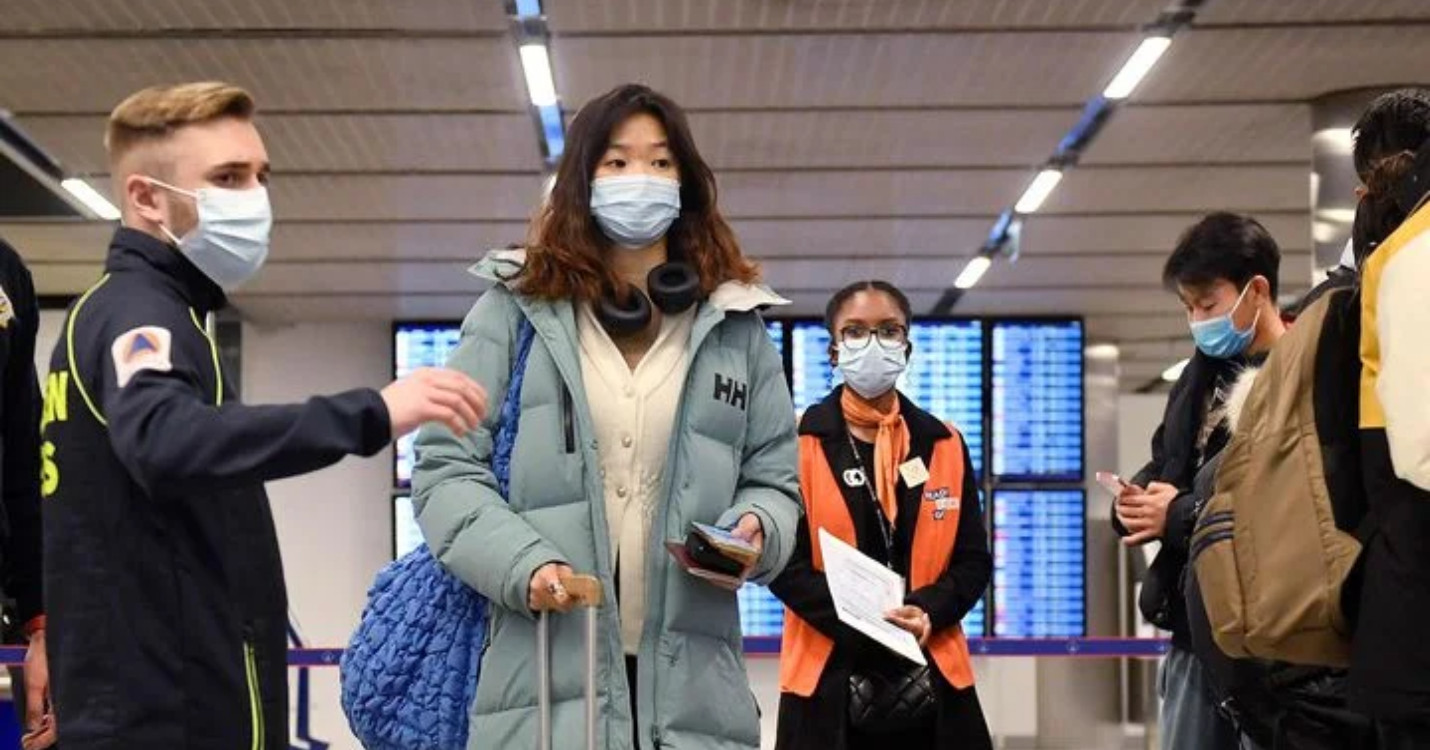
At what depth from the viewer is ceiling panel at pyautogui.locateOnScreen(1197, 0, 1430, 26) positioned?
21.5 ft

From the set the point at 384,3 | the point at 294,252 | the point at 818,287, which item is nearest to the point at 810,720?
the point at 384,3


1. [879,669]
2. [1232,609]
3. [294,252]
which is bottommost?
[879,669]

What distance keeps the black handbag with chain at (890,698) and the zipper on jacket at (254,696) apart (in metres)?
2.08

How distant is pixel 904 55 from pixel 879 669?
10.2 feet

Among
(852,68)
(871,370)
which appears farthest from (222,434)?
(852,68)

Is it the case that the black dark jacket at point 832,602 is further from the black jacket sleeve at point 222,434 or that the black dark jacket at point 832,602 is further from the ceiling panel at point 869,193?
the ceiling panel at point 869,193

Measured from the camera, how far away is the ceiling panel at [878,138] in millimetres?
8055

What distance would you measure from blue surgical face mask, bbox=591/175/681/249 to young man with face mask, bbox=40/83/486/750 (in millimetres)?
784

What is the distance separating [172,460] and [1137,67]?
5433 millimetres

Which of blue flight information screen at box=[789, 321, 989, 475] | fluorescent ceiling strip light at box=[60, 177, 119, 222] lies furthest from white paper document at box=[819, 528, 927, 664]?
blue flight information screen at box=[789, 321, 989, 475]

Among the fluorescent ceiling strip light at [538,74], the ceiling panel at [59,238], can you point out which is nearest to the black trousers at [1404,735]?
the fluorescent ceiling strip light at [538,74]

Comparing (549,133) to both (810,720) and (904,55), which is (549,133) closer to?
(904,55)

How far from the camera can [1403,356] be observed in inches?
102

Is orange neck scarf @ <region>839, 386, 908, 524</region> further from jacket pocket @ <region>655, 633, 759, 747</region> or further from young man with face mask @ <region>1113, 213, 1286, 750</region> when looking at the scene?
jacket pocket @ <region>655, 633, 759, 747</region>
